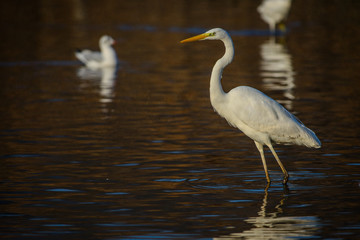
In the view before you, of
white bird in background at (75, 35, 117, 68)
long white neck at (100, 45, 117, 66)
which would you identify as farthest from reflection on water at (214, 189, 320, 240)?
white bird in background at (75, 35, 117, 68)

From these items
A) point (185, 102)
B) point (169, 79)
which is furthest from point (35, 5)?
point (185, 102)

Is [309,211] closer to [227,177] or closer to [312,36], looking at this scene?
[227,177]

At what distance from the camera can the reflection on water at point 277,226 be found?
7.76 metres

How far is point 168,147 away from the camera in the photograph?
12.2 m

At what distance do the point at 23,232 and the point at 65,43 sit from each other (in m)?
21.1

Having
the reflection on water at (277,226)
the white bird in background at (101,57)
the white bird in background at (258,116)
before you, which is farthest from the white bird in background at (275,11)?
the reflection on water at (277,226)

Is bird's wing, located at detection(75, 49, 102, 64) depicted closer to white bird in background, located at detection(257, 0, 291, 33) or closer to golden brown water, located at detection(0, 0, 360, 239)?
golden brown water, located at detection(0, 0, 360, 239)

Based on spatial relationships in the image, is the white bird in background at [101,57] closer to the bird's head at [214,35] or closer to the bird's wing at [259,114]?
the bird's head at [214,35]

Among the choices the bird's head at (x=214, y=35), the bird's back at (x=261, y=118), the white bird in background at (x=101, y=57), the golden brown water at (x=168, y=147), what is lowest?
the golden brown water at (x=168, y=147)

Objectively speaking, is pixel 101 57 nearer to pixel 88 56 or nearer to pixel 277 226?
pixel 88 56

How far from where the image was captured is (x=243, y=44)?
27062mm

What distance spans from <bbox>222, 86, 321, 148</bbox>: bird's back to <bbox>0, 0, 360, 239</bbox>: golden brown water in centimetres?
59

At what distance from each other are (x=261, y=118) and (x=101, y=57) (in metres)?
13.7

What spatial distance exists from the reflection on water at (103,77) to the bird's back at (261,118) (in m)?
7.27
